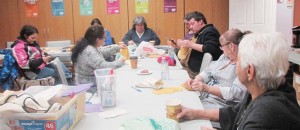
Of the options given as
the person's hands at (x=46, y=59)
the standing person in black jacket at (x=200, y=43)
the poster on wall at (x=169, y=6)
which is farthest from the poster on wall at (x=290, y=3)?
Result: the person's hands at (x=46, y=59)

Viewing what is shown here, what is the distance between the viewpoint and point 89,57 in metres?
3.04

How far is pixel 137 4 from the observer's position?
6.55 meters

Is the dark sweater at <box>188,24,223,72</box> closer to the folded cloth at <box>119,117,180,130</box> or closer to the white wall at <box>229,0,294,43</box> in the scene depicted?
the white wall at <box>229,0,294,43</box>

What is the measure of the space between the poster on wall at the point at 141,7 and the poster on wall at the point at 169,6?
422 millimetres

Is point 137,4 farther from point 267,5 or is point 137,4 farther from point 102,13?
point 267,5

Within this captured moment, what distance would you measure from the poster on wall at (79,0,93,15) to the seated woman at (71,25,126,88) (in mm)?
3524

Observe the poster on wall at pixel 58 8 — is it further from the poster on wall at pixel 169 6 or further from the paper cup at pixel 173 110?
the paper cup at pixel 173 110

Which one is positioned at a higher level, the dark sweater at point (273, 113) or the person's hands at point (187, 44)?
the person's hands at point (187, 44)

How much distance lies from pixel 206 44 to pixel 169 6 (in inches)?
127

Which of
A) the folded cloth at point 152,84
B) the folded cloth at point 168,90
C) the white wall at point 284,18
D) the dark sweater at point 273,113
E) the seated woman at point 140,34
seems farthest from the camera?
the seated woman at point 140,34

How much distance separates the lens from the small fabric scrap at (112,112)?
5.41 ft

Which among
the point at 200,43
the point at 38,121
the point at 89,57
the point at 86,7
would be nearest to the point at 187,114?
the point at 38,121

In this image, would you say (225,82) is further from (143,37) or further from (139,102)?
(143,37)

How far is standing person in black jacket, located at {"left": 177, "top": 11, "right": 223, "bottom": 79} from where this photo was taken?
11.5 feet
